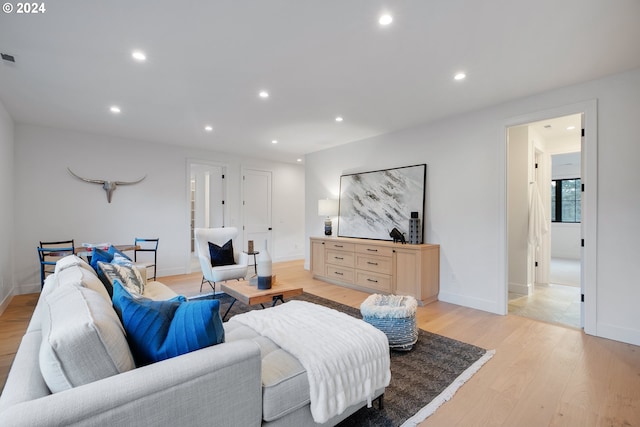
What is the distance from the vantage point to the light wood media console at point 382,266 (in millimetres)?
3859

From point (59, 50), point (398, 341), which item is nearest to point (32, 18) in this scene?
point (59, 50)

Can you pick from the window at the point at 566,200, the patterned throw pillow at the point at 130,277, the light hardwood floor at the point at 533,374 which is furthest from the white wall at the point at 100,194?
the window at the point at 566,200

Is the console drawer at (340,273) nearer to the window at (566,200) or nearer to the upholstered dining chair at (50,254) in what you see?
the upholstered dining chair at (50,254)

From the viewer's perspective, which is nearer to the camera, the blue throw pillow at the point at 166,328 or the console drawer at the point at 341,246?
the blue throw pillow at the point at 166,328

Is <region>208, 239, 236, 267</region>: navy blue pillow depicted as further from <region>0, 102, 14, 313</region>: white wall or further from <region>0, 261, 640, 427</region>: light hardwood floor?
<region>0, 102, 14, 313</region>: white wall

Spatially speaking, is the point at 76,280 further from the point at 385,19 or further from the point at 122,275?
the point at 385,19

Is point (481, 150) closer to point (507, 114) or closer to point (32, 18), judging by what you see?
point (507, 114)

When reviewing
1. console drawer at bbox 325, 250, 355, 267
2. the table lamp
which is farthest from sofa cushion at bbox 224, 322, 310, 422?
the table lamp

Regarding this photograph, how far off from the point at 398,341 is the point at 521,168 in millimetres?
3510

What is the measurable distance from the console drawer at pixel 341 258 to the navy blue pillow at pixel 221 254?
1620 millimetres

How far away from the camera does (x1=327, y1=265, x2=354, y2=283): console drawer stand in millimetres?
4720

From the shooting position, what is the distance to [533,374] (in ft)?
7.29

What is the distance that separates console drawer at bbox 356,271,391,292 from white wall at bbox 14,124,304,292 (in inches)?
128

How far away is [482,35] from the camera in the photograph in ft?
7.18
